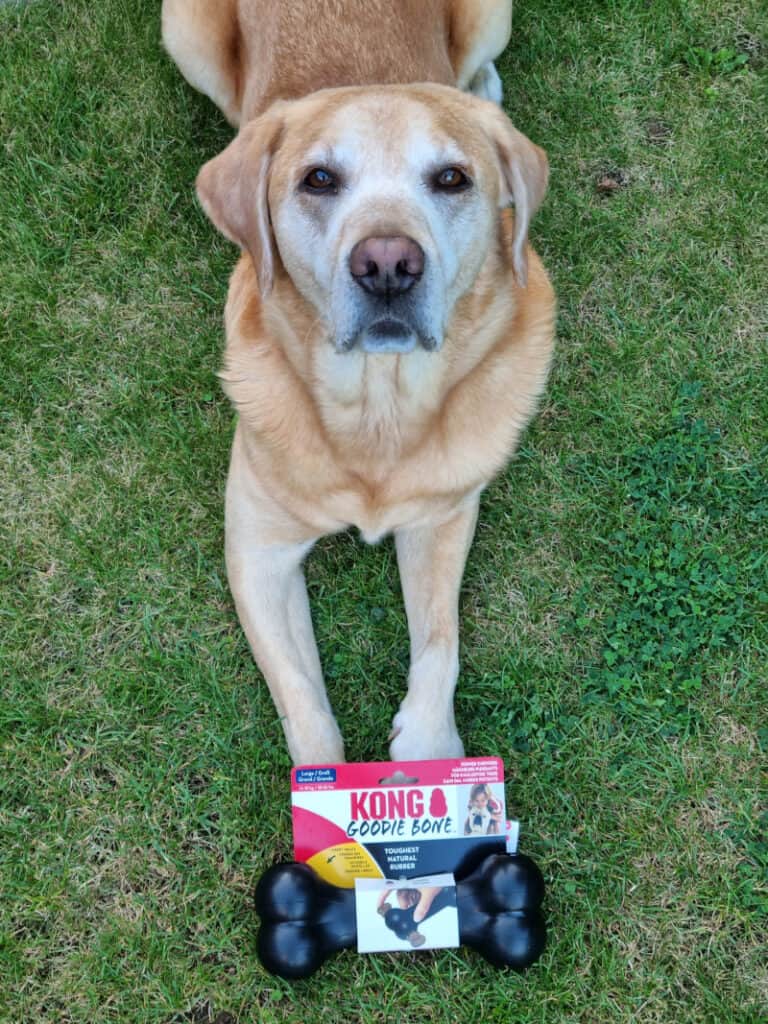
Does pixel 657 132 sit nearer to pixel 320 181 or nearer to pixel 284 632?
pixel 320 181

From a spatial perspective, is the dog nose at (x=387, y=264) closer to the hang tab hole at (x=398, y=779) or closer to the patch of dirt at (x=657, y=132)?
the hang tab hole at (x=398, y=779)

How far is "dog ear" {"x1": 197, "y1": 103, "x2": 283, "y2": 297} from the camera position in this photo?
108 inches

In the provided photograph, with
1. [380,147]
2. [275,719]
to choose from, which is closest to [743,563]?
[275,719]

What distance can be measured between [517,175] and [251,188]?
0.76m

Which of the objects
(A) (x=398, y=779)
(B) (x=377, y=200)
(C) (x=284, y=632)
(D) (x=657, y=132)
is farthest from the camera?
(D) (x=657, y=132)

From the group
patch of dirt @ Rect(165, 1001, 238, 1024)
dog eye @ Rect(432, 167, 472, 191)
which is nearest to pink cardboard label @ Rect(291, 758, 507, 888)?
patch of dirt @ Rect(165, 1001, 238, 1024)

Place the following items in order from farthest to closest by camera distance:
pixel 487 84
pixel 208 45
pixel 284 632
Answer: pixel 487 84
pixel 208 45
pixel 284 632

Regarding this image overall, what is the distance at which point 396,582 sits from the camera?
3529 mm

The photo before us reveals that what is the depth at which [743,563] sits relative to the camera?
11.7ft

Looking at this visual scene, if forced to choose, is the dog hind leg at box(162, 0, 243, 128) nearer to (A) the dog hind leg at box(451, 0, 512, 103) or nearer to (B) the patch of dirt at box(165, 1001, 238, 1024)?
(A) the dog hind leg at box(451, 0, 512, 103)

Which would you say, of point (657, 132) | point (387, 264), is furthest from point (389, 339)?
point (657, 132)

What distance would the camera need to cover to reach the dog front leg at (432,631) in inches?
123

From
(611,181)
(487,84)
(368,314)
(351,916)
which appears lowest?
(351,916)

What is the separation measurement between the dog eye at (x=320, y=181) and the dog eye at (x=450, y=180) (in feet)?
0.90
